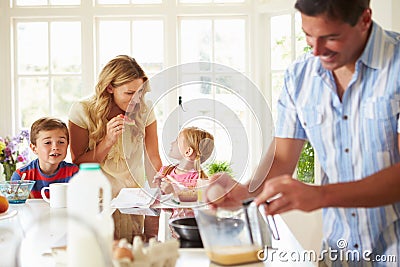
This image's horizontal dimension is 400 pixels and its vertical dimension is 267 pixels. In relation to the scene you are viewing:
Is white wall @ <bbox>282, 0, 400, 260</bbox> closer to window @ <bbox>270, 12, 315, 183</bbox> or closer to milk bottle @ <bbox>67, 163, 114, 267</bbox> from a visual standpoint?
window @ <bbox>270, 12, 315, 183</bbox>

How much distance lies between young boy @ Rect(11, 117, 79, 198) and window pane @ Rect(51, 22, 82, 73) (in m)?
2.12

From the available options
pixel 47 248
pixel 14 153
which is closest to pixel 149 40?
pixel 14 153

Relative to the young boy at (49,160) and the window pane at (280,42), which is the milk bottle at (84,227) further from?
the window pane at (280,42)

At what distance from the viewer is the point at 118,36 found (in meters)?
4.84

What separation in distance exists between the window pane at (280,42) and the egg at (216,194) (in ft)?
10.5

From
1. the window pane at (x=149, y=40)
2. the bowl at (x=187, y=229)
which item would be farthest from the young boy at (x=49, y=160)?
the window pane at (x=149, y=40)

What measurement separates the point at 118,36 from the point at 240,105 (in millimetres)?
A: 1169

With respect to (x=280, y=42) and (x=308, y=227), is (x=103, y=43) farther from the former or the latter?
(x=308, y=227)

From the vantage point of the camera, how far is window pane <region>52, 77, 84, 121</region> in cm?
485

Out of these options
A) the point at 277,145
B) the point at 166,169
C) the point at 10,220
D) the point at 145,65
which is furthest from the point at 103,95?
the point at 145,65

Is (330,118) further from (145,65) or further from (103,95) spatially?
(145,65)

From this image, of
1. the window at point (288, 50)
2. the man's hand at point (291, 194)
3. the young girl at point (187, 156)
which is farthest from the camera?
the window at point (288, 50)

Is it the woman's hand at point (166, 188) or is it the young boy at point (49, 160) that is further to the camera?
the young boy at point (49, 160)

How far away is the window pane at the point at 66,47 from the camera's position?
4820 millimetres
